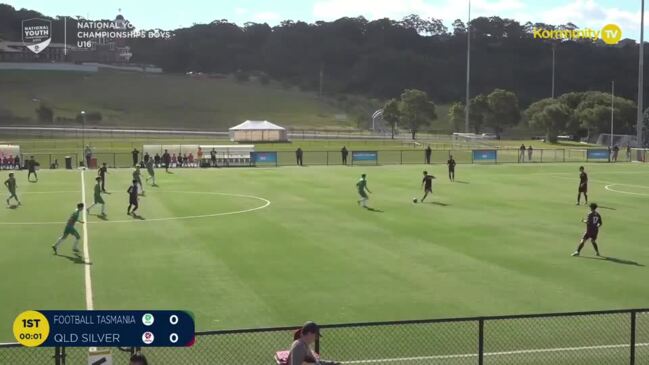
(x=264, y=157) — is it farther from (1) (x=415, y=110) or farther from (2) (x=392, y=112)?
(2) (x=392, y=112)

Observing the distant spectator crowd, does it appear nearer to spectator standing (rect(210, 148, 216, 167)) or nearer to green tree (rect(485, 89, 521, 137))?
spectator standing (rect(210, 148, 216, 167))

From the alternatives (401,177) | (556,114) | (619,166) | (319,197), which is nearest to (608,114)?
A: (556,114)

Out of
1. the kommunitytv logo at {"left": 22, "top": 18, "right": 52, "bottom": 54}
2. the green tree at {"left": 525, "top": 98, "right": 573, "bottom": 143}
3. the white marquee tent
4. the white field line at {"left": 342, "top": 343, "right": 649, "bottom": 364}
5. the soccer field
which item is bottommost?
the white field line at {"left": 342, "top": 343, "right": 649, "bottom": 364}

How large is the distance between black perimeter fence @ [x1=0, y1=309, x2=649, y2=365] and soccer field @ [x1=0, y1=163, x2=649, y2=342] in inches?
46.2

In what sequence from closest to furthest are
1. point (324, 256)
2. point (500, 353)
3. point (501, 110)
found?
point (500, 353) < point (324, 256) < point (501, 110)

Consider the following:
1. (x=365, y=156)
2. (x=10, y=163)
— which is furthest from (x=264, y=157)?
(x=10, y=163)

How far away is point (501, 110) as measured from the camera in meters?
123

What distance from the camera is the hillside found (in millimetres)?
147750

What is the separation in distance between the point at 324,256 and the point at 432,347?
950 centimetres

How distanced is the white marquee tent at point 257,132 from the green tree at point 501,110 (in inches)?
1530

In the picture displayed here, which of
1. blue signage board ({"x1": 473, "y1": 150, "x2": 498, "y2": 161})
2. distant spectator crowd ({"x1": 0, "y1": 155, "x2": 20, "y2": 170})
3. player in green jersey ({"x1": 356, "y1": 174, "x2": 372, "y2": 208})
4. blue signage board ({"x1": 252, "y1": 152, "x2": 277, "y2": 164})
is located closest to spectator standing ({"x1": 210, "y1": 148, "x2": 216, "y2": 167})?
blue signage board ({"x1": 252, "y1": 152, "x2": 277, "y2": 164})

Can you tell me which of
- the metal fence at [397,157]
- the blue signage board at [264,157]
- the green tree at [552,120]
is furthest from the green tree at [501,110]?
the blue signage board at [264,157]

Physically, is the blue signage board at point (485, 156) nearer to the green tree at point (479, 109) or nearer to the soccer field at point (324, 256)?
the soccer field at point (324, 256)

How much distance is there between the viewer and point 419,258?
77.3ft
